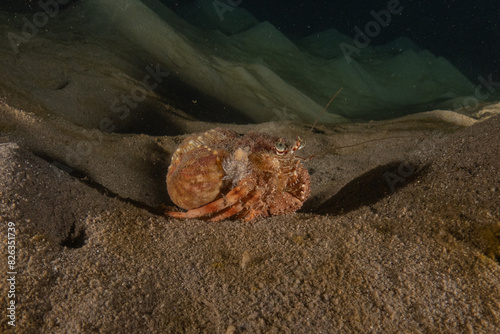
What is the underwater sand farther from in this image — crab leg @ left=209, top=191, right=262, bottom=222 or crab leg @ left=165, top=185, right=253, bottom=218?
crab leg @ left=209, top=191, right=262, bottom=222

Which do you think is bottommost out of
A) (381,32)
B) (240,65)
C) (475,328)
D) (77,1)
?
(77,1)

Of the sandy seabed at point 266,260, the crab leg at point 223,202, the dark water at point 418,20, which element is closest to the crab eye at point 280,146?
the crab leg at point 223,202

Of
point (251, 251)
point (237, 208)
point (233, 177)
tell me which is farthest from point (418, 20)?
point (251, 251)

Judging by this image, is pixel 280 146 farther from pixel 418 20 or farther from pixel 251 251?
pixel 418 20

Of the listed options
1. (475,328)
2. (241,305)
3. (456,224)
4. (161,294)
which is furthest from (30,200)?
(456,224)

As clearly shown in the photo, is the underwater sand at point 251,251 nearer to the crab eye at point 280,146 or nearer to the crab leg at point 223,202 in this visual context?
the crab leg at point 223,202

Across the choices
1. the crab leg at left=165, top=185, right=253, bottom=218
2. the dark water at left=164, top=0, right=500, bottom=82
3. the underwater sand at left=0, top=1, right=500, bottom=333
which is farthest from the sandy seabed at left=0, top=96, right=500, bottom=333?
the dark water at left=164, top=0, right=500, bottom=82

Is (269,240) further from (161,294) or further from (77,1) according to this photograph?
(77,1)
